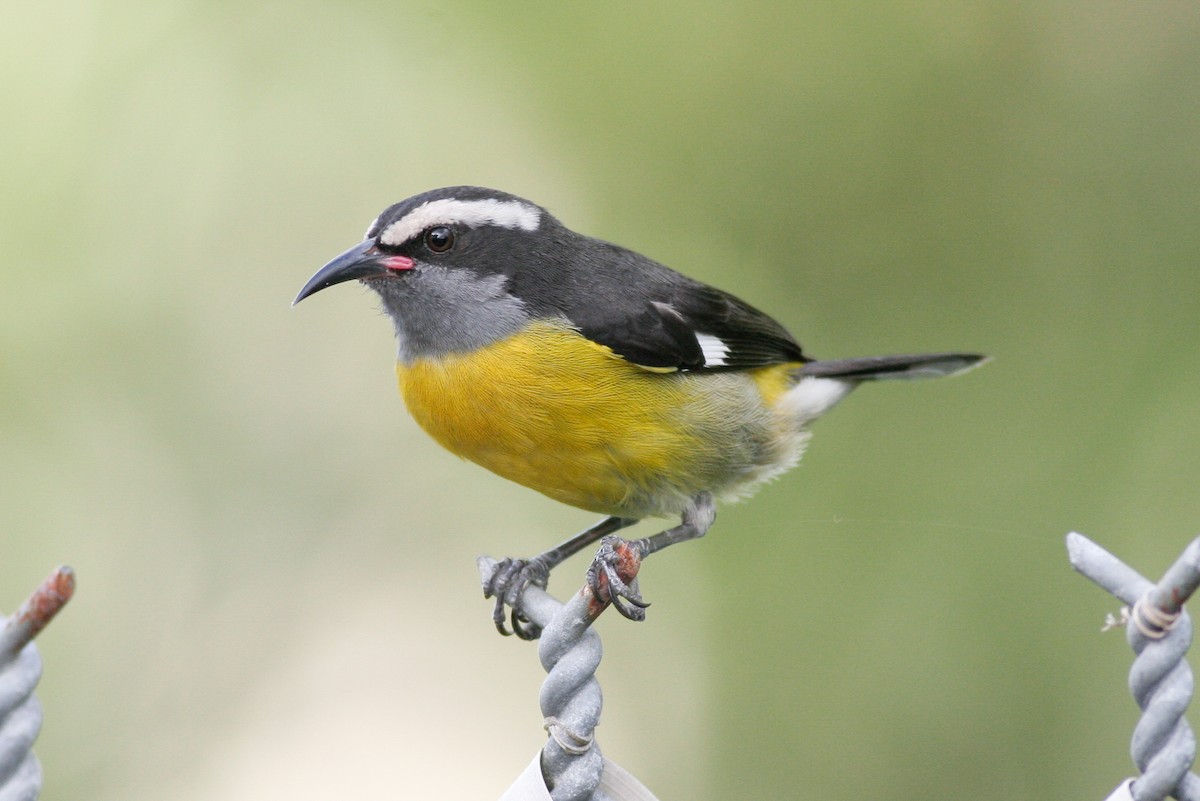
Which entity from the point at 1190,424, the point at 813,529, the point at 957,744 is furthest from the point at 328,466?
the point at 1190,424

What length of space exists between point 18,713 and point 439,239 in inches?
91.8

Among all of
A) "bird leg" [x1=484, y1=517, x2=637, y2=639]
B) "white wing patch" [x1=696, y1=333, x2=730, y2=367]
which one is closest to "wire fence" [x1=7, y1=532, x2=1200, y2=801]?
"bird leg" [x1=484, y1=517, x2=637, y2=639]

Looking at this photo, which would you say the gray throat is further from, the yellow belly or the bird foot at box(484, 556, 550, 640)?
the bird foot at box(484, 556, 550, 640)

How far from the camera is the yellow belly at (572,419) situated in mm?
3357

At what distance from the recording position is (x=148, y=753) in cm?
552

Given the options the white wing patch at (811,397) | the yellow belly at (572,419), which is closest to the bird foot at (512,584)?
the yellow belly at (572,419)

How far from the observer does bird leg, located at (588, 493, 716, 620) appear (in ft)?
5.76

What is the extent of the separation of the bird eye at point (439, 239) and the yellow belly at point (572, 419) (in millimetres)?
356

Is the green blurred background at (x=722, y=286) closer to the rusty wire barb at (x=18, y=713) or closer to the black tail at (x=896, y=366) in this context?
the black tail at (x=896, y=366)

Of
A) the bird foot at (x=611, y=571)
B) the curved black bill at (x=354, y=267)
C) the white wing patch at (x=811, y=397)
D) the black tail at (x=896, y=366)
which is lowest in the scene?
the white wing patch at (x=811, y=397)

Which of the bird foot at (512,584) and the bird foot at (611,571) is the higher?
the bird foot at (611,571)

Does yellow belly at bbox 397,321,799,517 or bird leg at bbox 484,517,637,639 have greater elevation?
yellow belly at bbox 397,321,799,517

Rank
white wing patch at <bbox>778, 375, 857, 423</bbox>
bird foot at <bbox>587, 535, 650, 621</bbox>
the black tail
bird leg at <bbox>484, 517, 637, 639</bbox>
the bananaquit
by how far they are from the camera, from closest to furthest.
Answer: bird foot at <bbox>587, 535, 650, 621</bbox> < bird leg at <bbox>484, 517, 637, 639</bbox> < the bananaquit < white wing patch at <bbox>778, 375, 857, 423</bbox> < the black tail

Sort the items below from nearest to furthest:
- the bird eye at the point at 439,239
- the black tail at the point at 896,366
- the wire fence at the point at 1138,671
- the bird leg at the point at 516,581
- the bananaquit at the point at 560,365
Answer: the wire fence at the point at 1138,671
the bird leg at the point at 516,581
the bananaquit at the point at 560,365
the bird eye at the point at 439,239
the black tail at the point at 896,366
